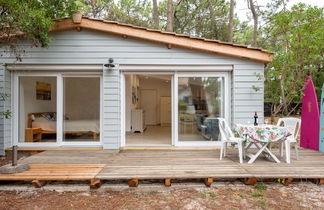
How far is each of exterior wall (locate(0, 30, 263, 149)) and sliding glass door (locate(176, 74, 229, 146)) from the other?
0.33 metres

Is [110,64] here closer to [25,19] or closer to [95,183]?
[25,19]

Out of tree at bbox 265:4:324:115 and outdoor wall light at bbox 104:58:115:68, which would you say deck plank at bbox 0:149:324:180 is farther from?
outdoor wall light at bbox 104:58:115:68

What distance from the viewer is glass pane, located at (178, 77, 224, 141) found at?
4.65m

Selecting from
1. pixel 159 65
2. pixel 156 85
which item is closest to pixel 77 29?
pixel 159 65

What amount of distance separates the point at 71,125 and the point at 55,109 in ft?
Result: 1.74

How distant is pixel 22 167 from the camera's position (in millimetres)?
3096

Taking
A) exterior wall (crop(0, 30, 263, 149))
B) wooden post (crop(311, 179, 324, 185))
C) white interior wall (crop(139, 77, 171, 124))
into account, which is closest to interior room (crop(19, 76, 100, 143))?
exterior wall (crop(0, 30, 263, 149))

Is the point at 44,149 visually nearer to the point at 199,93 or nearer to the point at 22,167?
the point at 22,167

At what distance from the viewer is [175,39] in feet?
14.2

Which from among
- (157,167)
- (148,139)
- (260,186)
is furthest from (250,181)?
(148,139)

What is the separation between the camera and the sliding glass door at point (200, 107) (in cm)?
464

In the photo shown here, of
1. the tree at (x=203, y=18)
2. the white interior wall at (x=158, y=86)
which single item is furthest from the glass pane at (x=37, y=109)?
the tree at (x=203, y=18)

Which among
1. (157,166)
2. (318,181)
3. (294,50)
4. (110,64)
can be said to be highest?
(294,50)

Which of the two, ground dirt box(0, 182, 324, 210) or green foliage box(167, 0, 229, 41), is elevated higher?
green foliage box(167, 0, 229, 41)
